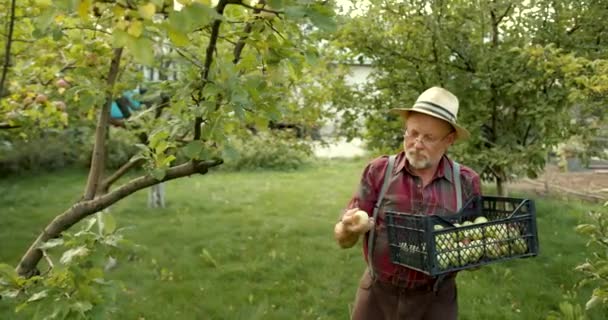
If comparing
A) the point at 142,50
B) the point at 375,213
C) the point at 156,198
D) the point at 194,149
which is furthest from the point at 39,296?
the point at 156,198

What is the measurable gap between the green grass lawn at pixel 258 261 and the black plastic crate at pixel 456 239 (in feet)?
4.06

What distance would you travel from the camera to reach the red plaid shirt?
270 centimetres

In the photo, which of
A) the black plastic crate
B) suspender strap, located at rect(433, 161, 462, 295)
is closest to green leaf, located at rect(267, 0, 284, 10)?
the black plastic crate

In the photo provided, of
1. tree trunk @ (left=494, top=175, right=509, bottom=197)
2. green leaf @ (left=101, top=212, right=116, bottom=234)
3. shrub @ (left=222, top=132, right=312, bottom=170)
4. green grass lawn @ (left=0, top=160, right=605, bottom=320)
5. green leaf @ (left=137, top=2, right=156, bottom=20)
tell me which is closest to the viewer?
green leaf @ (left=137, top=2, right=156, bottom=20)

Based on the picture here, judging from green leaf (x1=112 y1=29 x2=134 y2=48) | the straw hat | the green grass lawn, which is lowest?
the green grass lawn

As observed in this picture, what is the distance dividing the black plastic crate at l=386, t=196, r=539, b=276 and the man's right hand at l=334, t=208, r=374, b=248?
107mm

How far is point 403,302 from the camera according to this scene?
2.73 m

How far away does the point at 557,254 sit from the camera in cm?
627

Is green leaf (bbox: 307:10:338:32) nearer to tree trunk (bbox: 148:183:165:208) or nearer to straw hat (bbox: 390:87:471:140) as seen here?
straw hat (bbox: 390:87:471:140)

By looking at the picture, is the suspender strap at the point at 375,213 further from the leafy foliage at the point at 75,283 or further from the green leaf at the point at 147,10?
the green leaf at the point at 147,10

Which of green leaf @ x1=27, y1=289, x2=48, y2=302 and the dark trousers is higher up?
green leaf @ x1=27, y1=289, x2=48, y2=302

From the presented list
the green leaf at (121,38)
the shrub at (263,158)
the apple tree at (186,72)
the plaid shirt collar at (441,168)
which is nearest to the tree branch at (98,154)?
the apple tree at (186,72)

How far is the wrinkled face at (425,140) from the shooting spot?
267 cm

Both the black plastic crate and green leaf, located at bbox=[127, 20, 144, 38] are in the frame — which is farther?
the black plastic crate
